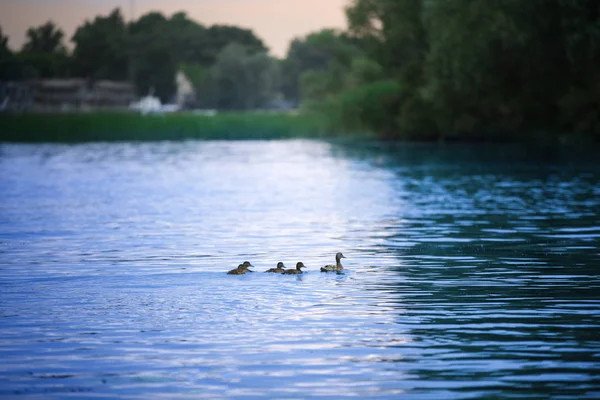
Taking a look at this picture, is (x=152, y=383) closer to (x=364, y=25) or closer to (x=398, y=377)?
(x=398, y=377)

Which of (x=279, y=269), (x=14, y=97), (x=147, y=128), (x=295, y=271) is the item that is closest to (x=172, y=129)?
(x=147, y=128)

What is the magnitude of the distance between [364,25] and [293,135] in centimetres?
2412

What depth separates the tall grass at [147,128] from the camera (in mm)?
121625

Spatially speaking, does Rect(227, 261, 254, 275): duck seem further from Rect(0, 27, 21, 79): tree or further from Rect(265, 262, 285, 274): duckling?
Rect(0, 27, 21, 79): tree

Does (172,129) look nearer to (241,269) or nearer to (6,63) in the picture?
(6,63)

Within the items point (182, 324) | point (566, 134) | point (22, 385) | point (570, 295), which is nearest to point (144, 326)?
point (182, 324)

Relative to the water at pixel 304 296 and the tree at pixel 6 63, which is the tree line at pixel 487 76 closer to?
the water at pixel 304 296

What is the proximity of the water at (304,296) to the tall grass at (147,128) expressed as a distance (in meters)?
69.7

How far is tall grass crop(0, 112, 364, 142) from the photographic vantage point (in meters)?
122

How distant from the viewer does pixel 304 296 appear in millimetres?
19641

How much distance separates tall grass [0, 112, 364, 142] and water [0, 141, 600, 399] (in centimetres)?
6967

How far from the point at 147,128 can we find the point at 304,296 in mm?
115481

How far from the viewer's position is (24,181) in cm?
5434

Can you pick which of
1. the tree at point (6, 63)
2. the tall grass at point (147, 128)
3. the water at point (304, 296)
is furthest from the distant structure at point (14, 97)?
the water at point (304, 296)
